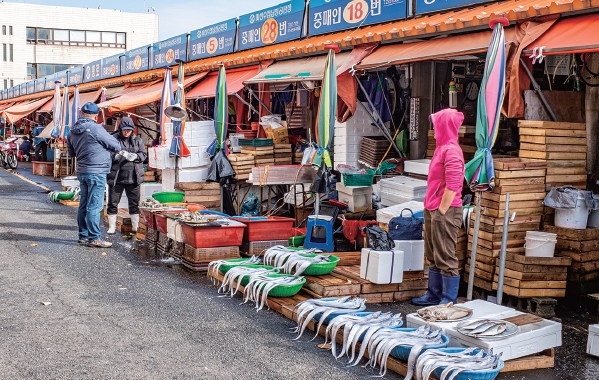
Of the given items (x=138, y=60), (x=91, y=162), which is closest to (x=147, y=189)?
(x=91, y=162)

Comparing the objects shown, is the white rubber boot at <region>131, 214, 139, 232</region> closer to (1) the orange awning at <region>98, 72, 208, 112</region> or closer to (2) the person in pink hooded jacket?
(1) the orange awning at <region>98, 72, 208, 112</region>

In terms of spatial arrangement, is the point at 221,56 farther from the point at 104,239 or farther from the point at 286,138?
the point at 104,239

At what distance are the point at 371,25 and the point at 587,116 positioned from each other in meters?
4.85

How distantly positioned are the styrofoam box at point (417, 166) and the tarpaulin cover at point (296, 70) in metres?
2.03

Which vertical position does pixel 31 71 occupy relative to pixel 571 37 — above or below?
above

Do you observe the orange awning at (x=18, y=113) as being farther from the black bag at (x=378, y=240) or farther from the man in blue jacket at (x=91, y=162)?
the black bag at (x=378, y=240)

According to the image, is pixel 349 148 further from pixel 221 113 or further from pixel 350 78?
pixel 221 113

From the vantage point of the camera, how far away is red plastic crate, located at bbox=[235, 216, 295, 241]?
9.15 meters

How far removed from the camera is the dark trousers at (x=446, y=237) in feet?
22.0

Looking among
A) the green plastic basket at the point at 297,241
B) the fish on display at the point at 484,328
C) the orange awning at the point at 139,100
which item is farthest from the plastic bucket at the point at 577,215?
the orange awning at the point at 139,100

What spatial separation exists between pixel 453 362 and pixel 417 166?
593 centimetres

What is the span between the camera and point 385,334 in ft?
17.5

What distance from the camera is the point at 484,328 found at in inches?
202

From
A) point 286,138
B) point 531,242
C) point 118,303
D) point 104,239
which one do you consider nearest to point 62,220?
point 104,239
